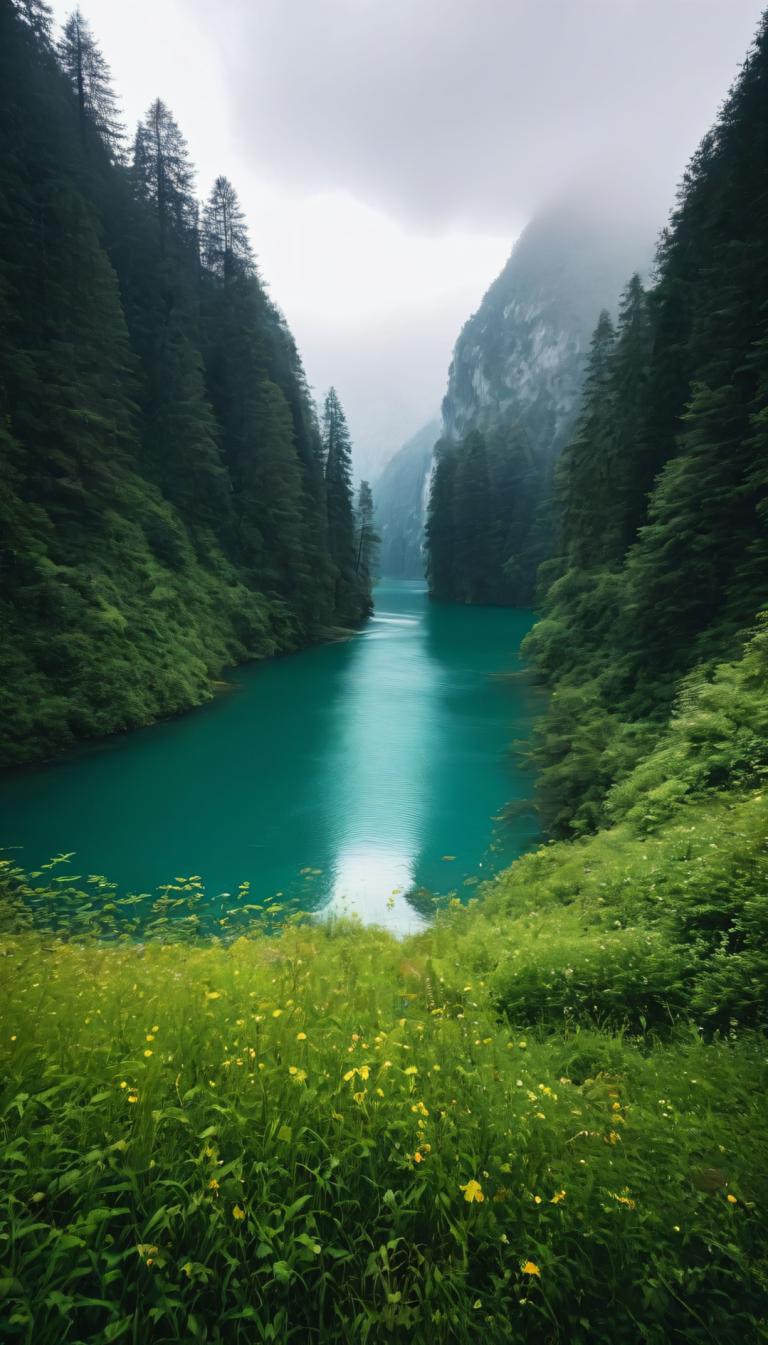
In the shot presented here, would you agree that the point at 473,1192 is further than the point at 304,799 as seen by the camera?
No

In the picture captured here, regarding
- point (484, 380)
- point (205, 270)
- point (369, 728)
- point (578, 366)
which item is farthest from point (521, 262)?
point (369, 728)

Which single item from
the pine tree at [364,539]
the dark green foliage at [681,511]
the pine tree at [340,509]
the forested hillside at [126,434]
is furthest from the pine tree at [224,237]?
the dark green foliage at [681,511]

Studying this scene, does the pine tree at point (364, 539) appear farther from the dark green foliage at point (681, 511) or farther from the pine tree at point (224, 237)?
the dark green foliage at point (681, 511)

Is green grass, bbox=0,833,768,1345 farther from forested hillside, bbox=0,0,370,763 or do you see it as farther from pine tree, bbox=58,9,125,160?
pine tree, bbox=58,9,125,160

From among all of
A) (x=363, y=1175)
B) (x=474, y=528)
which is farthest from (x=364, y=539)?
(x=363, y=1175)

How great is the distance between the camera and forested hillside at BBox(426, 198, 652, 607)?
71.6 meters

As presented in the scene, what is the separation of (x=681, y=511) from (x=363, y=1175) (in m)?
14.3

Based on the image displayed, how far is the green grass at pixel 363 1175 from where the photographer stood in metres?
2.03

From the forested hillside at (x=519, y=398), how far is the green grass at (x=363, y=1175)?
216ft

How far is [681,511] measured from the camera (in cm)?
1347

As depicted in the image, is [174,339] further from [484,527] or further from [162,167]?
[484,527]

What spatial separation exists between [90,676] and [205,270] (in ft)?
116

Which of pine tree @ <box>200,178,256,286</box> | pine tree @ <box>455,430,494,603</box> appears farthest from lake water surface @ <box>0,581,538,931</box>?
pine tree @ <box>455,430,494,603</box>

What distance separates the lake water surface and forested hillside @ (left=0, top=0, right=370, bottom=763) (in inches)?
93.3
